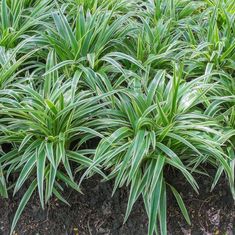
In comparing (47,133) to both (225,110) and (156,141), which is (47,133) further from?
(225,110)

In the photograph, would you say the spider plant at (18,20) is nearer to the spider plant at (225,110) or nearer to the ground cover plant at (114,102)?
the ground cover plant at (114,102)

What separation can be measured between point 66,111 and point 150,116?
1.31 ft

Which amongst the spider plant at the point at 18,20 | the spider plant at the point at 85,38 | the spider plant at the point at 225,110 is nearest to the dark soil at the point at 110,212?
the spider plant at the point at 225,110

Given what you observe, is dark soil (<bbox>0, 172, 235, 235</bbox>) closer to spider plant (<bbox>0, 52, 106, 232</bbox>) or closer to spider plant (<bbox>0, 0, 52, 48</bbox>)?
spider plant (<bbox>0, 52, 106, 232</bbox>)

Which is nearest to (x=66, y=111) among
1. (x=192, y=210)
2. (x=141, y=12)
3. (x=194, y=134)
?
(x=194, y=134)

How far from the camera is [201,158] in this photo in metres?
2.23

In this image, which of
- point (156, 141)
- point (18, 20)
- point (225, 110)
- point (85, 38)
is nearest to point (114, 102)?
point (156, 141)

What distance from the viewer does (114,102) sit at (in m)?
2.39

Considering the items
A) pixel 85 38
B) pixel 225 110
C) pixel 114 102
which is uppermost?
pixel 85 38

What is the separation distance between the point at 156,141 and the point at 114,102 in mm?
318

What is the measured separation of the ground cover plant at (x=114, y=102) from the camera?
2172mm

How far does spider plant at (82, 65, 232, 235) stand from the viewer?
6.95ft

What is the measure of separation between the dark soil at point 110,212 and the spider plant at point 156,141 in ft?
0.33

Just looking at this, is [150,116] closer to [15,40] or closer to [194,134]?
[194,134]
